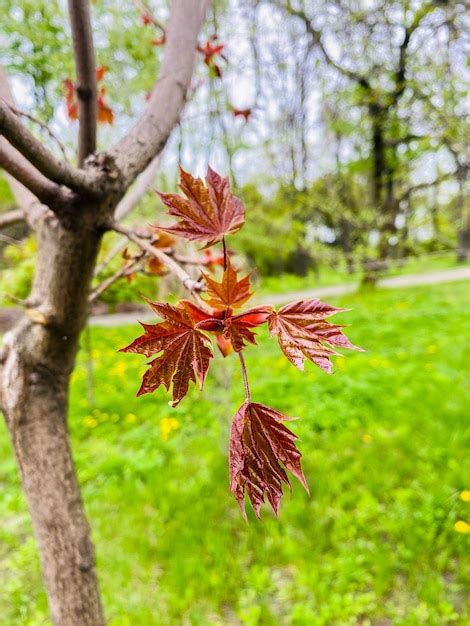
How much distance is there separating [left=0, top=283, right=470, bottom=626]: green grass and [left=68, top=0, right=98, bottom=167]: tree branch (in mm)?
1974

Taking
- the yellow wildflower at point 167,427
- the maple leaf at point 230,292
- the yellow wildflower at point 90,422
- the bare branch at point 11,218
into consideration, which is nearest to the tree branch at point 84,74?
the bare branch at point 11,218

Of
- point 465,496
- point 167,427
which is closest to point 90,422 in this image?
point 167,427

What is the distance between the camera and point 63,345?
104cm

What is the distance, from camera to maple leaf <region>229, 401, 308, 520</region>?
487mm

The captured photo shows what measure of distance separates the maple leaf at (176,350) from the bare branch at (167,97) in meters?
0.50

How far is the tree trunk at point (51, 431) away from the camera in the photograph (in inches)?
38.4

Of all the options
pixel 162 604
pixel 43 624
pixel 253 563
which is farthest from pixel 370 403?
pixel 43 624

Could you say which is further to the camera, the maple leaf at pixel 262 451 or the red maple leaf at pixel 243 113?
the red maple leaf at pixel 243 113

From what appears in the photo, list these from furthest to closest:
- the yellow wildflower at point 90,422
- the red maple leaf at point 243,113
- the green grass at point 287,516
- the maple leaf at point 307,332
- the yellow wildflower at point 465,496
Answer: the yellow wildflower at point 90,422, the yellow wildflower at point 465,496, the green grass at point 287,516, the red maple leaf at point 243,113, the maple leaf at point 307,332

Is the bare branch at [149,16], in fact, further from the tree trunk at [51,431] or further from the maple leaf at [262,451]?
the maple leaf at [262,451]

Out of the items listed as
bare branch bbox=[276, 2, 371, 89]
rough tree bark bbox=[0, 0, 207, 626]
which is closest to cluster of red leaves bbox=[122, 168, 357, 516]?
rough tree bark bbox=[0, 0, 207, 626]

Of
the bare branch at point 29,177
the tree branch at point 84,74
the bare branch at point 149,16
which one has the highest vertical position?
the bare branch at point 149,16

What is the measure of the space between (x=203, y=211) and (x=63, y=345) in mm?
659

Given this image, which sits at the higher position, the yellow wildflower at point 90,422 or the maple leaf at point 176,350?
the maple leaf at point 176,350
